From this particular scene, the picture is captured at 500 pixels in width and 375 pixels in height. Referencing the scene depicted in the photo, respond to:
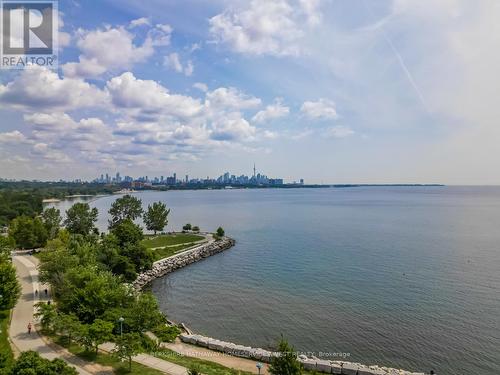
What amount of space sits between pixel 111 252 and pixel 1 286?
1531cm

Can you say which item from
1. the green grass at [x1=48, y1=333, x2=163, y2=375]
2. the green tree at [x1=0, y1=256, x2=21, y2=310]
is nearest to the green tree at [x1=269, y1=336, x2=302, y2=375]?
the green grass at [x1=48, y1=333, x2=163, y2=375]

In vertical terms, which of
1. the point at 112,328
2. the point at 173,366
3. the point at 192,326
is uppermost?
the point at 112,328

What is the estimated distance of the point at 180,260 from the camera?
58000mm

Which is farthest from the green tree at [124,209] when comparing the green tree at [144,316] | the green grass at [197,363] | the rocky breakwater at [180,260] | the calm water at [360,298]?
the green grass at [197,363]

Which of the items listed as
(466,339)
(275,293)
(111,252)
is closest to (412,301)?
(466,339)

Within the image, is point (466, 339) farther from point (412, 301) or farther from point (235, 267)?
point (235, 267)

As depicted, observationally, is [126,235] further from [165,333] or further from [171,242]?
[165,333]

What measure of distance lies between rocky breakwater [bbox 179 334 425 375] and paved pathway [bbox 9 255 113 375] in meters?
9.05

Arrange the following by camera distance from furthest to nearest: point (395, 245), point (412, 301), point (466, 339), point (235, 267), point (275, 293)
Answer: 1. point (395, 245)
2. point (235, 267)
3. point (275, 293)
4. point (412, 301)
5. point (466, 339)

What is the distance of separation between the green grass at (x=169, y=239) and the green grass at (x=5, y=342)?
1410 inches

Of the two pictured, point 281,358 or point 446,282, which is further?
point 446,282

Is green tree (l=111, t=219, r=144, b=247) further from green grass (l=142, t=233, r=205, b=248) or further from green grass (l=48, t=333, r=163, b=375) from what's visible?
green grass (l=48, t=333, r=163, b=375)

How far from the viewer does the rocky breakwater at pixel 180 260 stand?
160 ft

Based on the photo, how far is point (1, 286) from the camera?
28500 mm
